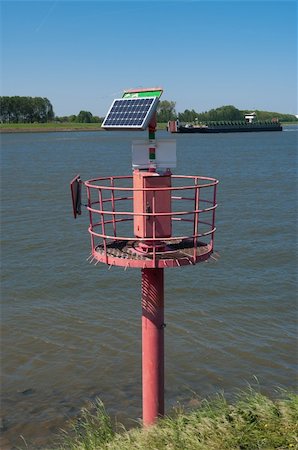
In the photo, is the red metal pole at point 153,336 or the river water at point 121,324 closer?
the red metal pole at point 153,336

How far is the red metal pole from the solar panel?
2.04 m

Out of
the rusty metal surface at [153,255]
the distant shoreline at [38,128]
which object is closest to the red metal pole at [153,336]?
the rusty metal surface at [153,255]

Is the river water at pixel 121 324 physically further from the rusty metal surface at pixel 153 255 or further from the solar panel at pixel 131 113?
the solar panel at pixel 131 113

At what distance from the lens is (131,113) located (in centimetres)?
774

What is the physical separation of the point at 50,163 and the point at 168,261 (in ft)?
165

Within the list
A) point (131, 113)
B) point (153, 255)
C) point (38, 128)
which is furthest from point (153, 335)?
point (38, 128)

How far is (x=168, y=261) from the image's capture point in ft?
24.8

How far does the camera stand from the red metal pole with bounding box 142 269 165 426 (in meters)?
8.14

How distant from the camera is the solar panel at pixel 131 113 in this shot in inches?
294

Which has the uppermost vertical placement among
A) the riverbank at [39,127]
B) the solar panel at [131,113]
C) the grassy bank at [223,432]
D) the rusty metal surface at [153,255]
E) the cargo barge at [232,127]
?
the riverbank at [39,127]

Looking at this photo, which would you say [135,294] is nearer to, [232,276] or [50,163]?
[232,276]

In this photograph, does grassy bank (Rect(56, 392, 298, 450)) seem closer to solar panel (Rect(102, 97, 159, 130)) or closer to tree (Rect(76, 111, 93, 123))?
solar panel (Rect(102, 97, 159, 130))

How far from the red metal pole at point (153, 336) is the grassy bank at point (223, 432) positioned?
1.21ft

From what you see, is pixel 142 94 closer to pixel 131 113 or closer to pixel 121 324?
pixel 131 113
